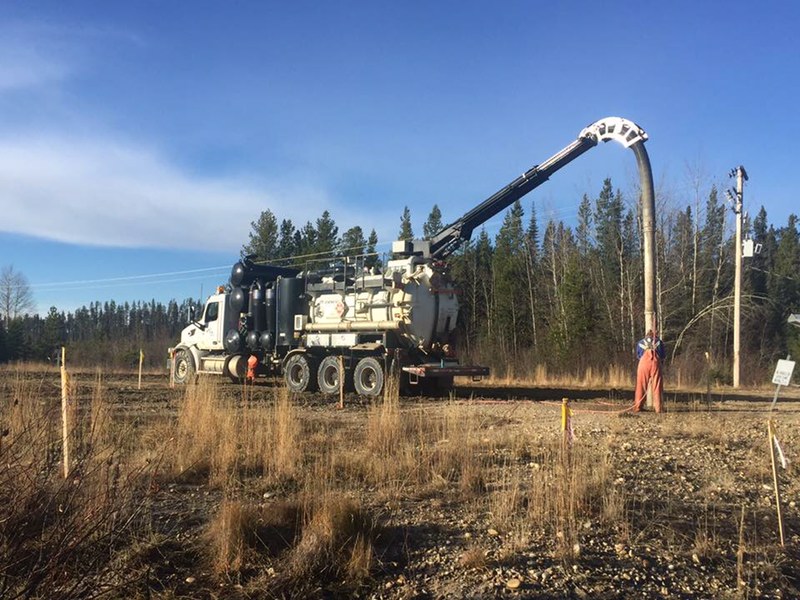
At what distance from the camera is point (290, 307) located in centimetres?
1978

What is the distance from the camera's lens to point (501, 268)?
172 ft

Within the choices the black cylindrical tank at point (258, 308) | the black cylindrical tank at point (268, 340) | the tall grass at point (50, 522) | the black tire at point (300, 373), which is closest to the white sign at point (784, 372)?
the tall grass at point (50, 522)

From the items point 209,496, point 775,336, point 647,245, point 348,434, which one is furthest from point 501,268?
point 209,496

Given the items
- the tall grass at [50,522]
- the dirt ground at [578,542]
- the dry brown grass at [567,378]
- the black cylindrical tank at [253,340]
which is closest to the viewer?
the tall grass at [50,522]

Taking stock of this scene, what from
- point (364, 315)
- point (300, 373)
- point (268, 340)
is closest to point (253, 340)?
point (268, 340)

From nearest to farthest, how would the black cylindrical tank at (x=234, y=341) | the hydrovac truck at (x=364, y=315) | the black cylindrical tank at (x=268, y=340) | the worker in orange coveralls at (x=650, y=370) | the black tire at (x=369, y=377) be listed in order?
the worker in orange coveralls at (x=650, y=370) → the black tire at (x=369, y=377) → the hydrovac truck at (x=364, y=315) → the black cylindrical tank at (x=268, y=340) → the black cylindrical tank at (x=234, y=341)

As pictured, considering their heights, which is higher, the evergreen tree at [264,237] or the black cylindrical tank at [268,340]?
the evergreen tree at [264,237]

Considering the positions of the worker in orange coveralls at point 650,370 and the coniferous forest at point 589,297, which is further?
the coniferous forest at point 589,297

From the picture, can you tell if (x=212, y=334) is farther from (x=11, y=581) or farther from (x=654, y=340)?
(x=11, y=581)

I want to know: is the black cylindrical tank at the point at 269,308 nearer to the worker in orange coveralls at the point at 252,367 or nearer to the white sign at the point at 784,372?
the worker in orange coveralls at the point at 252,367

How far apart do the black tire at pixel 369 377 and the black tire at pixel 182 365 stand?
7671mm

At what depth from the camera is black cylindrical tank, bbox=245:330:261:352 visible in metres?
20.9

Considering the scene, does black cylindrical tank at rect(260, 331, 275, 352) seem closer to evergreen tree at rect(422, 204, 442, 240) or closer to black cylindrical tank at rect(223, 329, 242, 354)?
black cylindrical tank at rect(223, 329, 242, 354)

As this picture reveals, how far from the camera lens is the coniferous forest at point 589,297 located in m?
33.6
